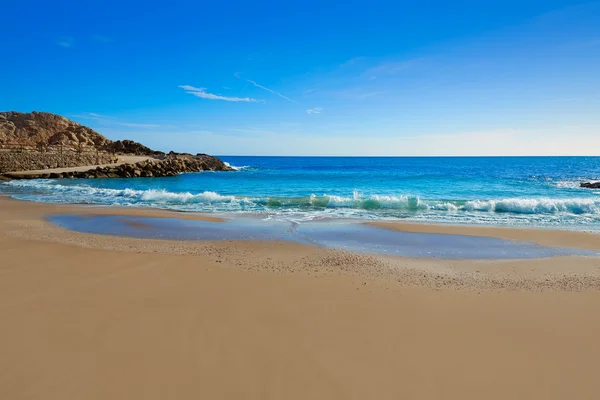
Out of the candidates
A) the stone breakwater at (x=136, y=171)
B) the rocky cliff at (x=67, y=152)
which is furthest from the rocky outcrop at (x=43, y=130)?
the stone breakwater at (x=136, y=171)

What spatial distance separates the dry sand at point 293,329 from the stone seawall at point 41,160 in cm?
3753

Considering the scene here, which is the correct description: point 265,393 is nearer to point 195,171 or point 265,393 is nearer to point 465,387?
point 465,387

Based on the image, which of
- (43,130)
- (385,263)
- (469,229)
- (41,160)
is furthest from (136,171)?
(43,130)

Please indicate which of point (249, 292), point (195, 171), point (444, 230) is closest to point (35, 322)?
point (249, 292)

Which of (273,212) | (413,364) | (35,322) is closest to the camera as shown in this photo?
(413,364)

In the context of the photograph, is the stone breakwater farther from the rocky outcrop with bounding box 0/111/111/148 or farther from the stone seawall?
the rocky outcrop with bounding box 0/111/111/148

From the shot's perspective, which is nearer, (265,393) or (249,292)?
(265,393)

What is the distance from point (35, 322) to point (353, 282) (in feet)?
14.8

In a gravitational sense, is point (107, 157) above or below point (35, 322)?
above

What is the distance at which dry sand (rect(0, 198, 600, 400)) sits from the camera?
314cm

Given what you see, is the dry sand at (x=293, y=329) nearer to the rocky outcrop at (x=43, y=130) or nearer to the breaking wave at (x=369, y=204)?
the breaking wave at (x=369, y=204)

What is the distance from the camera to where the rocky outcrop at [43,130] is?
63.0m

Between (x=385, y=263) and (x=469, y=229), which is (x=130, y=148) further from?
(x=385, y=263)

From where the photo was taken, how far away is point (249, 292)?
5246 mm
